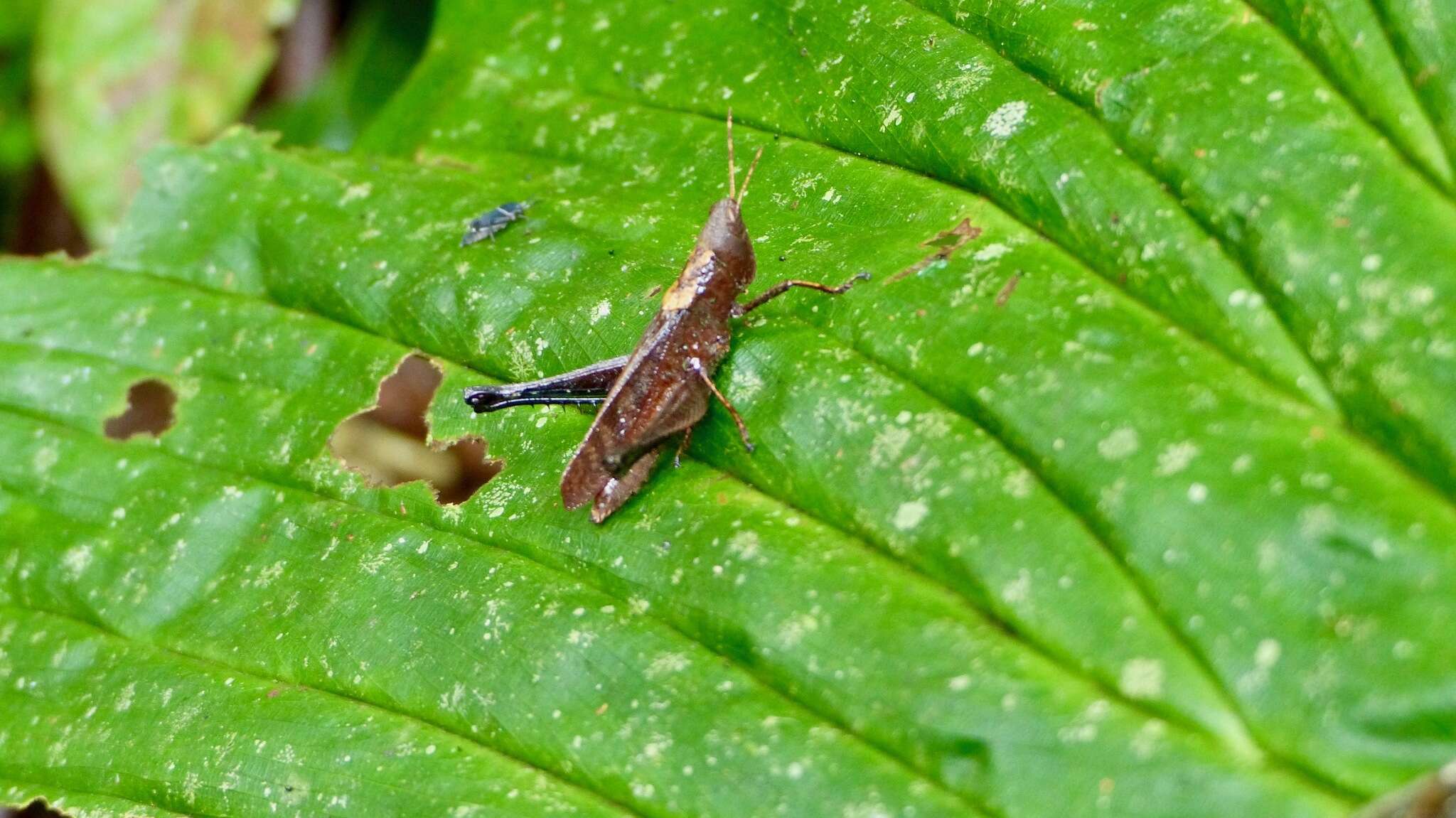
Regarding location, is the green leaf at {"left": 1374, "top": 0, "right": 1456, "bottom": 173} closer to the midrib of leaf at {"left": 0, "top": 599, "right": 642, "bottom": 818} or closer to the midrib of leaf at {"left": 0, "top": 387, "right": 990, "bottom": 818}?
the midrib of leaf at {"left": 0, "top": 387, "right": 990, "bottom": 818}

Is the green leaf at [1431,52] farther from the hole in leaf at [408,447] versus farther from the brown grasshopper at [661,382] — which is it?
the hole in leaf at [408,447]

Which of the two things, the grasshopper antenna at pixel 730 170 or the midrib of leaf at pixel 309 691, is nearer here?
the midrib of leaf at pixel 309 691

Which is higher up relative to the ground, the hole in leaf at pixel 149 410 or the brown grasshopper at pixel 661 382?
the brown grasshopper at pixel 661 382

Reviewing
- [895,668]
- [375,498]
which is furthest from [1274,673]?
[375,498]

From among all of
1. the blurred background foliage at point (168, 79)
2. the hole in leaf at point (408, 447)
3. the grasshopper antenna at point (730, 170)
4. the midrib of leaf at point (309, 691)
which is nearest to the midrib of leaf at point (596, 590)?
the midrib of leaf at point (309, 691)

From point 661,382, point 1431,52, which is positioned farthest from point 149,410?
point 1431,52

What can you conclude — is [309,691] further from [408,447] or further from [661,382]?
[661,382]
